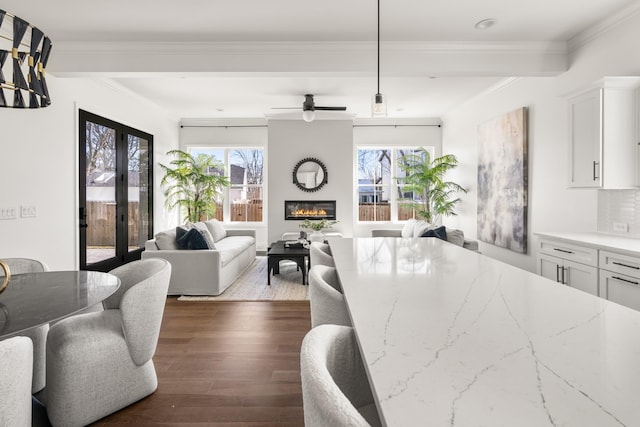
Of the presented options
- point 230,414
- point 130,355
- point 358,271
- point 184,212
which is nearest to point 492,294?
point 358,271

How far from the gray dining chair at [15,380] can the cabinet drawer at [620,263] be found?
3.28 m

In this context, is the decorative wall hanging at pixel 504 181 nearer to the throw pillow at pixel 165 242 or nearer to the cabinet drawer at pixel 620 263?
the cabinet drawer at pixel 620 263

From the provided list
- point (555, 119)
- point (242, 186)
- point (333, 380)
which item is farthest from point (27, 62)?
point (242, 186)

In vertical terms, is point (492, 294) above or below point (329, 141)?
below

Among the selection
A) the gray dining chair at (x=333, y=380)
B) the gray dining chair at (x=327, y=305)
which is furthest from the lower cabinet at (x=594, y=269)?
the gray dining chair at (x=333, y=380)

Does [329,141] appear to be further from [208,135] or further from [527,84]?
[527,84]

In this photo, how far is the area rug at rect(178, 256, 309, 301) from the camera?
414 centimetres

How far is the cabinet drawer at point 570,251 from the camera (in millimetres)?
2766

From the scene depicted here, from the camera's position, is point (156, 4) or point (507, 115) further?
point (507, 115)

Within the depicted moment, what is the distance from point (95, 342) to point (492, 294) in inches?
74.4

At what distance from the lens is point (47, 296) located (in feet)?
5.33

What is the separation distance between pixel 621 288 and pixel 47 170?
5382 millimetres

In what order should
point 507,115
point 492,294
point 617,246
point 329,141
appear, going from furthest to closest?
point 329,141 → point 507,115 → point 617,246 → point 492,294

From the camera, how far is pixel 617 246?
2594 mm
